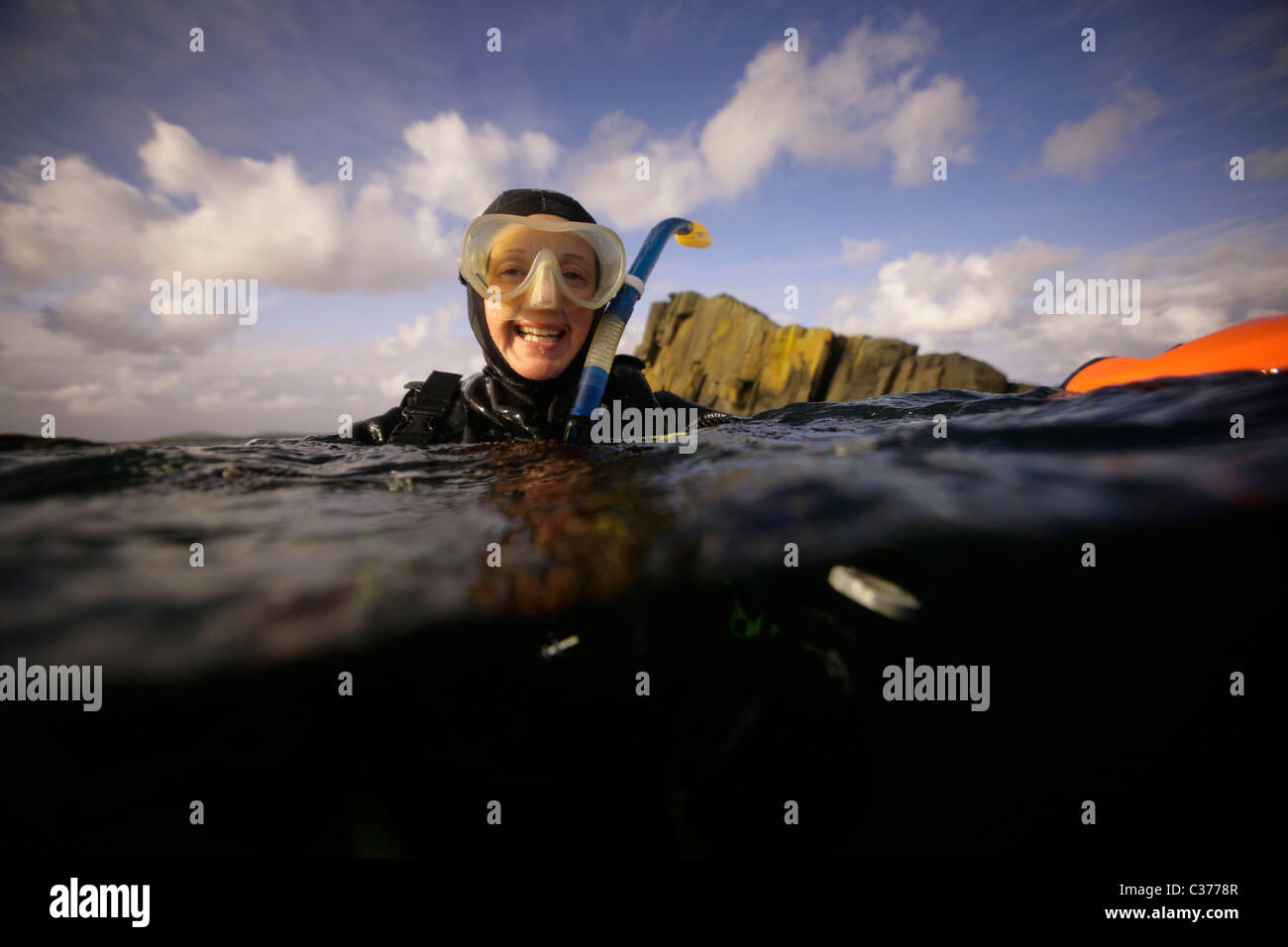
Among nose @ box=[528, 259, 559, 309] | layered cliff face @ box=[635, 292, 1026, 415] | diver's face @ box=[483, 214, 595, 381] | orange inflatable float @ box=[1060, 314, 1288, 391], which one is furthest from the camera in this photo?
layered cliff face @ box=[635, 292, 1026, 415]

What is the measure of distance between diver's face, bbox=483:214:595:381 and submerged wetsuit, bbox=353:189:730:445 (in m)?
0.11

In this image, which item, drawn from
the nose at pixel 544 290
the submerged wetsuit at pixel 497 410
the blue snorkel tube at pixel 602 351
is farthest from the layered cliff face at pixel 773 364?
the nose at pixel 544 290

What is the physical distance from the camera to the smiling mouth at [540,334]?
3960 mm

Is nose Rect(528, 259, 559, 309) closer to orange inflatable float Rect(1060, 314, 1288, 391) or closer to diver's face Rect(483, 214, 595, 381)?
diver's face Rect(483, 214, 595, 381)

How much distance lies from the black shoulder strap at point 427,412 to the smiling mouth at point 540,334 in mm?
964

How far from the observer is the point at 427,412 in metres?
4.22

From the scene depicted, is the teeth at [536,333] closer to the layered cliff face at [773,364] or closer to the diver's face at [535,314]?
the diver's face at [535,314]

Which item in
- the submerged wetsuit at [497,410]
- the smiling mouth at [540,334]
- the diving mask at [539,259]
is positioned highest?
the diving mask at [539,259]

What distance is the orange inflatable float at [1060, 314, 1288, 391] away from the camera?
3.22 metres

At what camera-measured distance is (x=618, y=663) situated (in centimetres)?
290

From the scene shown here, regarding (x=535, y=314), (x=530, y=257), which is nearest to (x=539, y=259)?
(x=530, y=257)

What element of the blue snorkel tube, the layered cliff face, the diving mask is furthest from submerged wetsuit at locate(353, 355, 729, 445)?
the layered cliff face

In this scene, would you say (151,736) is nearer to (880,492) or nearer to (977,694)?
(880,492)
